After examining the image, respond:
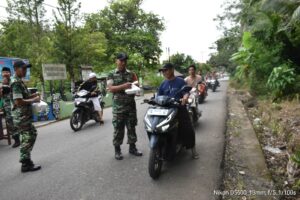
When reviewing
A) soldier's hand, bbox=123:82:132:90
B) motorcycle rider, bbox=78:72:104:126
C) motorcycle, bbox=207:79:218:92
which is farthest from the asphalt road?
motorcycle, bbox=207:79:218:92

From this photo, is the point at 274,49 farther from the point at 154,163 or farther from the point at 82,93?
the point at 154,163

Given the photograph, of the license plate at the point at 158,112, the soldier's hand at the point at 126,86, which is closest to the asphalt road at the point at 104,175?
the license plate at the point at 158,112

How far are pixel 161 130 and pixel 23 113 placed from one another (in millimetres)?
2378

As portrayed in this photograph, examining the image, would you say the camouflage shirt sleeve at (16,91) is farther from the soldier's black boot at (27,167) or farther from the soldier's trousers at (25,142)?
the soldier's black boot at (27,167)

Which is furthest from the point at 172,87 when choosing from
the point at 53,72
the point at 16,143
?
the point at 53,72

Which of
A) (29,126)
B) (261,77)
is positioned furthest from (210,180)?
(261,77)

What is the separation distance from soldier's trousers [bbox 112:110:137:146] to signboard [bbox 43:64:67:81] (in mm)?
7124

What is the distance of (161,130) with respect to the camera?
386 centimetres

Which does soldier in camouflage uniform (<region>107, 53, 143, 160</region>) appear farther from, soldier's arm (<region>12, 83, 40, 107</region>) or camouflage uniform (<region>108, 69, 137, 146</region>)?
soldier's arm (<region>12, 83, 40, 107</region>)

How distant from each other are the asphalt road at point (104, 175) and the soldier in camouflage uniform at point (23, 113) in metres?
0.26

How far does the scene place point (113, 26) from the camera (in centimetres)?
3469

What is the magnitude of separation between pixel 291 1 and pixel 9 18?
18533 mm

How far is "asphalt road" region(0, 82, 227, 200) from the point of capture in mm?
3574

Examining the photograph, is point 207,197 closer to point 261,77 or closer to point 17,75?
point 17,75
